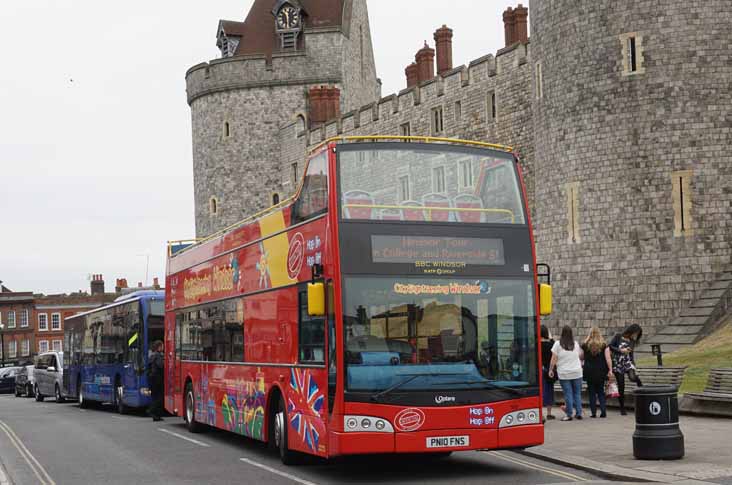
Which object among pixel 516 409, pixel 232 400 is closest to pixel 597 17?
pixel 232 400

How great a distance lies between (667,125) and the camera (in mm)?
26109

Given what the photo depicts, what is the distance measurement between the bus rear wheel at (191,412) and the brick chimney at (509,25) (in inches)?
918

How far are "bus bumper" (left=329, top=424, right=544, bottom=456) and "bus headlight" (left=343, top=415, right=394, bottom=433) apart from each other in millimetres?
46

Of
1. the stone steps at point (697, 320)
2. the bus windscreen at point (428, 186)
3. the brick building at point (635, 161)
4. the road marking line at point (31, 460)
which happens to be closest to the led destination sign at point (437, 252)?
the bus windscreen at point (428, 186)

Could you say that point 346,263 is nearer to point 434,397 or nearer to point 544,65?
point 434,397

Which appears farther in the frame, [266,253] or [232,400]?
[232,400]

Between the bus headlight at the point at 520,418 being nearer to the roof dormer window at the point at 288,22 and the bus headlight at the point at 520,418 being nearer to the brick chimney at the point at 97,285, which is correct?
the roof dormer window at the point at 288,22

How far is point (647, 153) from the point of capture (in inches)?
1035

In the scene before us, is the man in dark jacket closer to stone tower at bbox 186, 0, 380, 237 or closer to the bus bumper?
the bus bumper

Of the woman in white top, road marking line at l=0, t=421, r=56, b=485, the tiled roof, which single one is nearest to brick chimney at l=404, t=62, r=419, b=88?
the tiled roof

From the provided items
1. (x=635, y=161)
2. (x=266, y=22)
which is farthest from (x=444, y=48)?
(x=635, y=161)

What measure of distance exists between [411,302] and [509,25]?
28.8 metres

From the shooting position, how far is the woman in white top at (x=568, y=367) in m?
16.1

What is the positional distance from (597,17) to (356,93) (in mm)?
28389
